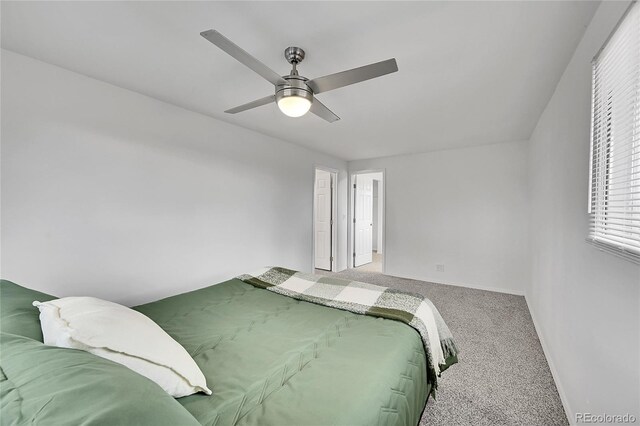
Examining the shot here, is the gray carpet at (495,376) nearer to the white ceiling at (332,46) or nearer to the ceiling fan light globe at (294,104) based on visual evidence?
the ceiling fan light globe at (294,104)

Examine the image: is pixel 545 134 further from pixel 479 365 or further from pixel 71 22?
pixel 71 22

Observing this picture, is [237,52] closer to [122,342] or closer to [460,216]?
[122,342]

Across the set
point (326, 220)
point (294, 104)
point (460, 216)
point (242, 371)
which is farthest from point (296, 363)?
point (326, 220)

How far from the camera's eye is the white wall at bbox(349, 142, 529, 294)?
12.7 feet

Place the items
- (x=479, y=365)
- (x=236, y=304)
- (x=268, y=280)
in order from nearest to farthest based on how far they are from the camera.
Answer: (x=236, y=304), (x=479, y=365), (x=268, y=280)

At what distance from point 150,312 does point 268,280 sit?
905 mm

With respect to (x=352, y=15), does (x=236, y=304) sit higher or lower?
→ lower

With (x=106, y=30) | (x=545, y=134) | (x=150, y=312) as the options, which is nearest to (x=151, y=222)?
Answer: (x=150, y=312)

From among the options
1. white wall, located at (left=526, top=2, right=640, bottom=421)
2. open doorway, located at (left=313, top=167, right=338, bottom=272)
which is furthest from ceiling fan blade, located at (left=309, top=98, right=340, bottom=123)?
open doorway, located at (left=313, top=167, right=338, bottom=272)

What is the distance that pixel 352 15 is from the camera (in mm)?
1386

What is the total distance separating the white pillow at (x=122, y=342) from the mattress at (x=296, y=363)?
83 mm

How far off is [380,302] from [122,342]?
1.44 metres

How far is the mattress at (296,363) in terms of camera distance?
902 mm

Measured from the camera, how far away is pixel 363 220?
5.86 metres
